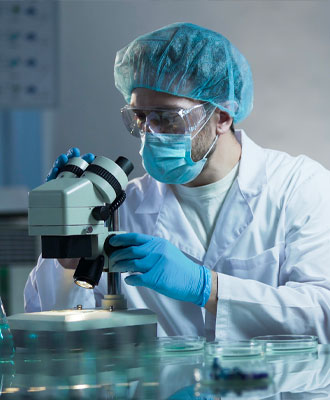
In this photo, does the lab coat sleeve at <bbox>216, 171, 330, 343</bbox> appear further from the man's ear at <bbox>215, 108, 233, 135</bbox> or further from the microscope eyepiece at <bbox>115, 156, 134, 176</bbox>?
the man's ear at <bbox>215, 108, 233, 135</bbox>

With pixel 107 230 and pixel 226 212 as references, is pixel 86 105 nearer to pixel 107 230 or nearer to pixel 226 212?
pixel 226 212

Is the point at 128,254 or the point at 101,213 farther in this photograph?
the point at 128,254

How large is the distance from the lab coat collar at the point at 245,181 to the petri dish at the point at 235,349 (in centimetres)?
91

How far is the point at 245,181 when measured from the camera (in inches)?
80.8

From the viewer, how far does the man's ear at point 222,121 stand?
2.09 meters

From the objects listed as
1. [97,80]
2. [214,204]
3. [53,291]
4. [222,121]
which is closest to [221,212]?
[214,204]

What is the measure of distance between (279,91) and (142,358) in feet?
7.15

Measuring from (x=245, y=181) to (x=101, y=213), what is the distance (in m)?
0.84

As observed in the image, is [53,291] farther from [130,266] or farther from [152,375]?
[152,375]

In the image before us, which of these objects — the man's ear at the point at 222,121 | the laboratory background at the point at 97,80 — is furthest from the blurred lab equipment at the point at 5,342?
the laboratory background at the point at 97,80

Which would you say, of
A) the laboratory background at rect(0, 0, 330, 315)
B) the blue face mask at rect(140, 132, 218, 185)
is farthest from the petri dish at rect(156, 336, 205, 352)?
the laboratory background at rect(0, 0, 330, 315)

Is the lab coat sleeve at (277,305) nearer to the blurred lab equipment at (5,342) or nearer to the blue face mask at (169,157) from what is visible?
the blue face mask at (169,157)

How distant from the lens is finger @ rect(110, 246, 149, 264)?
1.39 m

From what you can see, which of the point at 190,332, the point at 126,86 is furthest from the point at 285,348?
the point at 126,86
